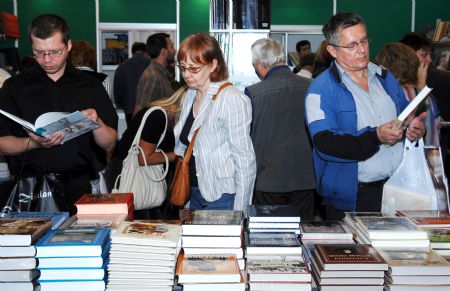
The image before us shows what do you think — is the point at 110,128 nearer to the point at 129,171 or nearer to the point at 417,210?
the point at 129,171

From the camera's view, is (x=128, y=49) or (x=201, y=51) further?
(x=128, y=49)

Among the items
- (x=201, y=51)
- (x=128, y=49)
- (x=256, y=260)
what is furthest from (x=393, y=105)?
(x=128, y=49)

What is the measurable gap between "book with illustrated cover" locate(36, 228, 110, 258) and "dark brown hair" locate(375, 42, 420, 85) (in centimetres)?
225

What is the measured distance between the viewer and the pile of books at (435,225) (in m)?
1.73

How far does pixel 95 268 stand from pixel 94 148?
122cm

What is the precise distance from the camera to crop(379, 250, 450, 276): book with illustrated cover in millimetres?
1553

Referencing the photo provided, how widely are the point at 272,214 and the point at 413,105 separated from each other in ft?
2.23

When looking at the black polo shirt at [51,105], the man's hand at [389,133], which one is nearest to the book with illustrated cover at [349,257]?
the man's hand at [389,133]

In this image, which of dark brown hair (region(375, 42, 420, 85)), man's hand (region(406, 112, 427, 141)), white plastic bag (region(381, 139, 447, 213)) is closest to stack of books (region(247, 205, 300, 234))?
white plastic bag (region(381, 139, 447, 213))

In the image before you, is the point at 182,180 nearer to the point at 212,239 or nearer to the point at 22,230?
the point at 212,239

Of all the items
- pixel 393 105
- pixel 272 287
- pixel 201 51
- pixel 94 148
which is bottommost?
pixel 272 287

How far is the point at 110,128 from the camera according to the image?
8.81 ft

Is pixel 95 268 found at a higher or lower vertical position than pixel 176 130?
lower

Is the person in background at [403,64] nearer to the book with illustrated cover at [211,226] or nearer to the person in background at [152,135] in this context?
the person in background at [152,135]
